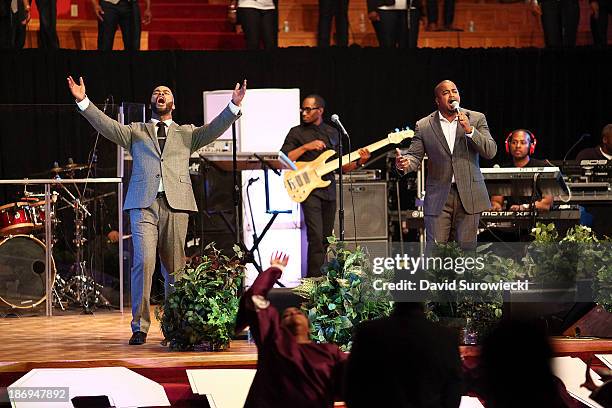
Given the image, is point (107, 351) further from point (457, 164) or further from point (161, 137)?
point (457, 164)

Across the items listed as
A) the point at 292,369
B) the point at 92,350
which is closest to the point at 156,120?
the point at 92,350

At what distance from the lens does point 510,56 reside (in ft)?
38.1

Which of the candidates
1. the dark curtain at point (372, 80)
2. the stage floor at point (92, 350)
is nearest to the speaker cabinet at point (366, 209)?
the dark curtain at point (372, 80)

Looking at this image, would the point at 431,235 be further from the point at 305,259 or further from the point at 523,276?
the point at 305,259

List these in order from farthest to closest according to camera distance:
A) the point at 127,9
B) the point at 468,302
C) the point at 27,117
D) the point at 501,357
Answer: the point at 127,9 → the point at 27,117 → the point at 468,302 → the point at 501,357

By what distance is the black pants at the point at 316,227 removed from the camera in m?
9.50

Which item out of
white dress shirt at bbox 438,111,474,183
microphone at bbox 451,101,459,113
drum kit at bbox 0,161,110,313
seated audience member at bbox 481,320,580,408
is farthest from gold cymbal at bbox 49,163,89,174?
seated audience member at bbox 481,320,580,408

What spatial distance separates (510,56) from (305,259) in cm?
351

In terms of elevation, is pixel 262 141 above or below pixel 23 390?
above

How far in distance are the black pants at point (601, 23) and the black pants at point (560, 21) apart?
12.4 inches

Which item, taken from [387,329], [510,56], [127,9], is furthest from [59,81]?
[387,329]

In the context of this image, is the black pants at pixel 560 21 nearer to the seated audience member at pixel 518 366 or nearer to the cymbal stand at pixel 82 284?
the cymbal stand at pixel 82 284

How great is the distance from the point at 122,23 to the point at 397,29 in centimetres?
281

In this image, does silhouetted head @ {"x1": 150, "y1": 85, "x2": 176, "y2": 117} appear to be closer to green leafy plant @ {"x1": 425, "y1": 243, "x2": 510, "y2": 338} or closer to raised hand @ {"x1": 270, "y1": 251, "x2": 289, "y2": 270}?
green leafy plant @ {"x1": 425, "y1": 243, "x2": 510, "y2": 338}
